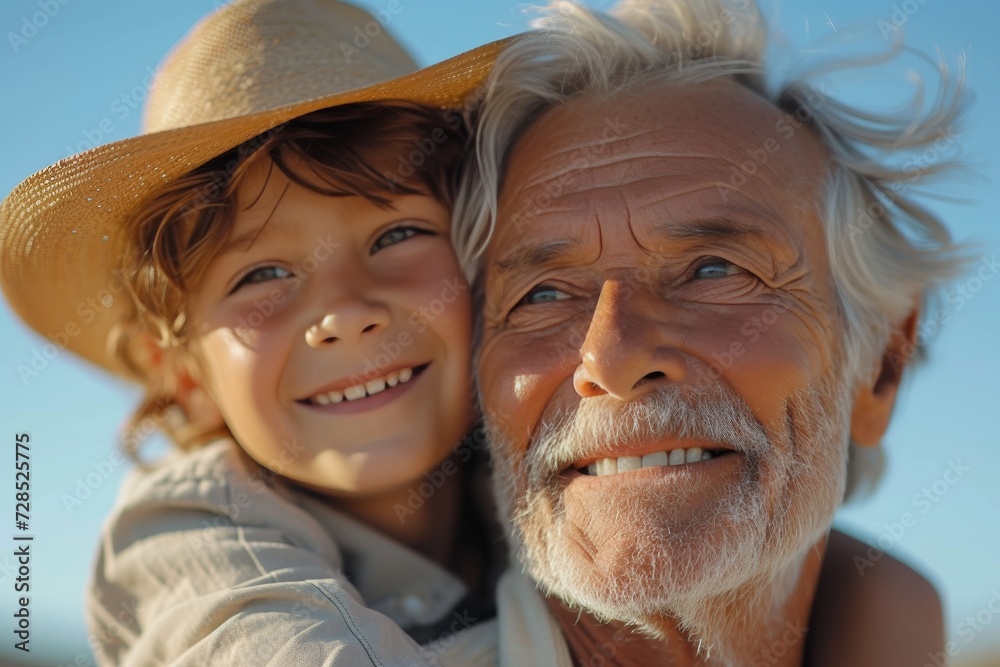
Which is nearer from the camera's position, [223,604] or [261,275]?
[223,604]

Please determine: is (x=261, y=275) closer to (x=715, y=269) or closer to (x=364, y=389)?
(x=364, y=389)

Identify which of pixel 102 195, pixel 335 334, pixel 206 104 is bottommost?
pixel 335 334

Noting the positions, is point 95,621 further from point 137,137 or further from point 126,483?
point 137,137

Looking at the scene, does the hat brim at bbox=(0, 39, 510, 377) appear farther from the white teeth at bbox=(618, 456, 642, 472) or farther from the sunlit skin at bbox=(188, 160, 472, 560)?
the white teeth at bbox=(618, 456, 642, 472)

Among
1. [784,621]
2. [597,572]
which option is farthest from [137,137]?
[784,621]

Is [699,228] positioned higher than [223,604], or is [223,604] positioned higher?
[699,228]

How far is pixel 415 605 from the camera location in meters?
2.60

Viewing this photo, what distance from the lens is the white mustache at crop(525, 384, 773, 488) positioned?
2195 millimetres

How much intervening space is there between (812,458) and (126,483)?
Answer: 6.43ft

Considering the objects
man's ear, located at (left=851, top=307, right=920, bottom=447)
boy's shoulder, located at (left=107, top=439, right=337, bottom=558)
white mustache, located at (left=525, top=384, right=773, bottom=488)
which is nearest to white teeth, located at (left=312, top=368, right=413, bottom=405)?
boy's shoulder, located at (left=107, top=439, right=337, bottom=558)

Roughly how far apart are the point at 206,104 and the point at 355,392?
87 centimetres

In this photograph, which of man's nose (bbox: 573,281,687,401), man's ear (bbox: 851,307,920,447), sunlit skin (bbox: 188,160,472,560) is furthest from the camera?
man's ear (bbox: 851,307,920,447)

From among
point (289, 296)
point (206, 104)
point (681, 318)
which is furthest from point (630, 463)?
point (206, 104)

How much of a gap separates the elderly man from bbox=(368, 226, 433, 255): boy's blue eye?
138 millimetres
